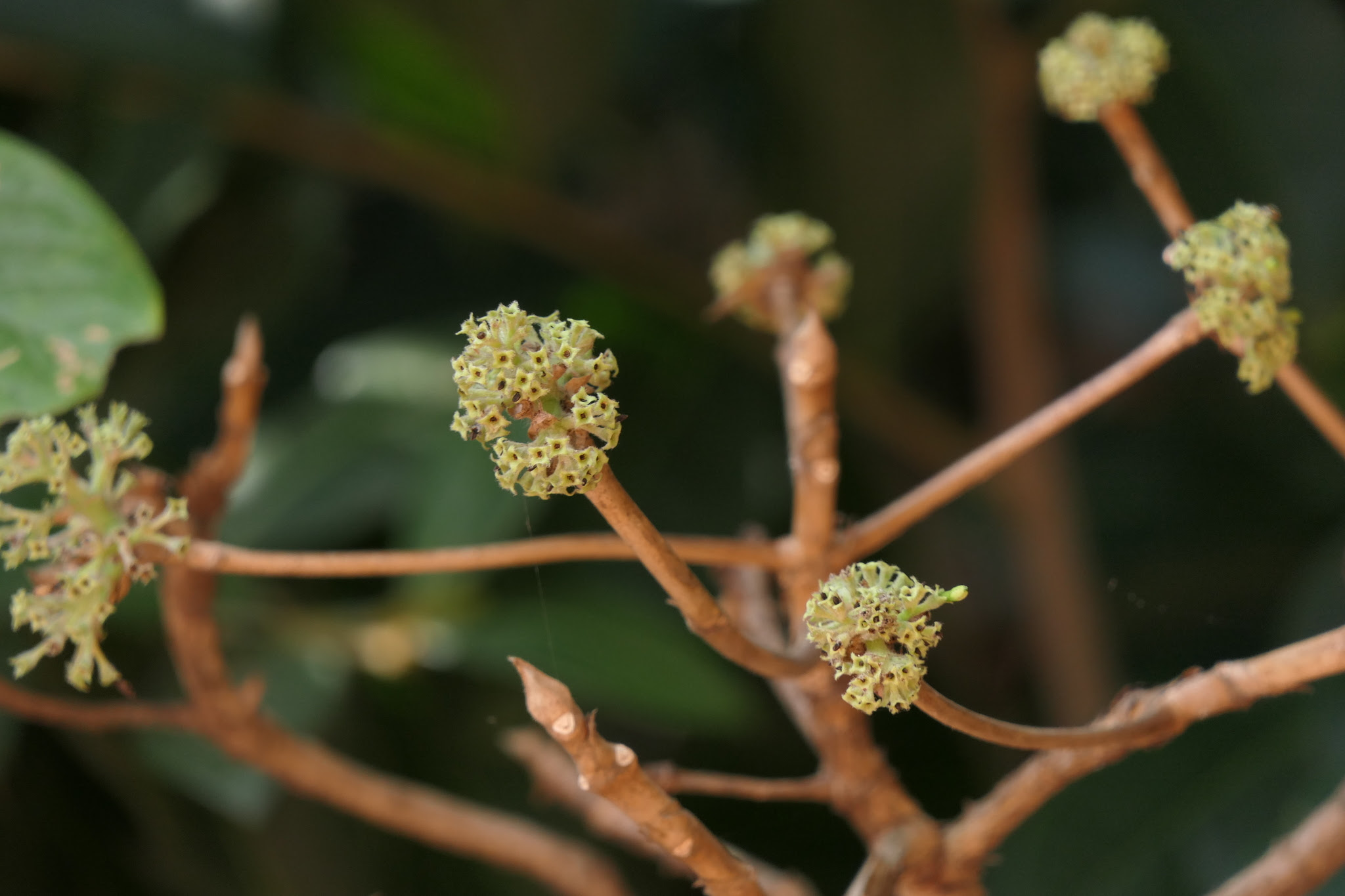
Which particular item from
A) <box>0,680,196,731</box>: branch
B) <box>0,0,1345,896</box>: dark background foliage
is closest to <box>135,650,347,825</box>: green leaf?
<box>0,0,1345,896</box>: dark background foliage

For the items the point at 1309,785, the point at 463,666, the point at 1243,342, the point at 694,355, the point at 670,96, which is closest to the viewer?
the point at 1243,342

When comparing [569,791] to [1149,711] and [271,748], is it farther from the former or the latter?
[1149,711]

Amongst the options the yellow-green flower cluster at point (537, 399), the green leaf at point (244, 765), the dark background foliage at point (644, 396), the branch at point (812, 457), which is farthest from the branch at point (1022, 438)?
the green leaf at point (244, 765)

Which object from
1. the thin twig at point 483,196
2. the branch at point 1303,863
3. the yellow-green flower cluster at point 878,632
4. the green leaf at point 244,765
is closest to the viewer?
the yellow-green flower cluster at point 878,632

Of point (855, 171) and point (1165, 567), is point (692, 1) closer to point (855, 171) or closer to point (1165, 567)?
point (855, 171)

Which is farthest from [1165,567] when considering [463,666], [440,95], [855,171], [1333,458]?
[440,95]

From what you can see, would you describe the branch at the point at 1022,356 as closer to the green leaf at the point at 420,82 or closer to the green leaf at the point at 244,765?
the green leaf at the point at 420,82

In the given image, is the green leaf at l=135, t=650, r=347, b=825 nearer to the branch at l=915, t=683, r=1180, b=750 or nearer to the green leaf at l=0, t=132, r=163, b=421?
the green leaf at l=0, t=132, r=163, b=421
